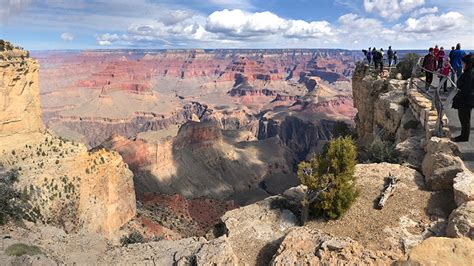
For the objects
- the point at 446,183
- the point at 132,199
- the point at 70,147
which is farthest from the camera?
Result: the point at 132,199

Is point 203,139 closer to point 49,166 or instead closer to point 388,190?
point 49,166

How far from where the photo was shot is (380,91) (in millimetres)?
28672

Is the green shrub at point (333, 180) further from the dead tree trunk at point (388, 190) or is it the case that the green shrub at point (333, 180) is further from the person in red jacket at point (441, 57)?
the person in red jacket at point (441, 57)

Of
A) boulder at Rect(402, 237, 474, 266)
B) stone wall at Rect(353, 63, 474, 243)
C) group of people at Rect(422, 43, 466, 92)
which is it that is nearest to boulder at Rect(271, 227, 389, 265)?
boulder at Rect(402, 237, 474, 266)

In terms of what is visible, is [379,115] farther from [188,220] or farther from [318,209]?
[188,220]

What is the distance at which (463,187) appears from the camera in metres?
10.6

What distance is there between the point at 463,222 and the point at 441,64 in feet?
50.6

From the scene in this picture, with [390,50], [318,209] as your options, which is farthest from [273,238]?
[390,50]

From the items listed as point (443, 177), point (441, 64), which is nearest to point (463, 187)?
point (443, 177)

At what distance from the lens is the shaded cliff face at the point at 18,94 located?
27672mm

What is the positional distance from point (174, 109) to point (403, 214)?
7267 inches

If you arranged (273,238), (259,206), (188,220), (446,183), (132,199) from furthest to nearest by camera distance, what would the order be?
(188,220) < (132,199) < (259,206) < (446,183) < (273,238)

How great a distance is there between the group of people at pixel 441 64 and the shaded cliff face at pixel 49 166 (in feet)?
74.0

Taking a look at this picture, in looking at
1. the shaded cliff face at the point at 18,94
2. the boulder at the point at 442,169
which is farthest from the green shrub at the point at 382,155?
Answer: the shaded cliff face at the point at 18,94
